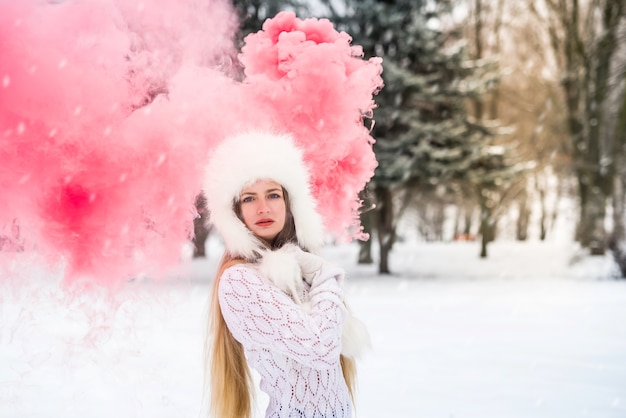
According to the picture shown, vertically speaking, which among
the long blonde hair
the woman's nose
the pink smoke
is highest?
the pink smoke

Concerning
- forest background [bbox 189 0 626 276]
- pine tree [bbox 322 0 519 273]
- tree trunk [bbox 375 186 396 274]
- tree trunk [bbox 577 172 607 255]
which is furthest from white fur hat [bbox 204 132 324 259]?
tree trunk [bbox 577 172 607 255]

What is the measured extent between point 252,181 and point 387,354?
179 inches

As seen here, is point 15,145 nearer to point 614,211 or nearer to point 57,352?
point 57,352

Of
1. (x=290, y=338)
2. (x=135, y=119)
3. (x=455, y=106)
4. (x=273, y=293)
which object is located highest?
(x=455, y=106)

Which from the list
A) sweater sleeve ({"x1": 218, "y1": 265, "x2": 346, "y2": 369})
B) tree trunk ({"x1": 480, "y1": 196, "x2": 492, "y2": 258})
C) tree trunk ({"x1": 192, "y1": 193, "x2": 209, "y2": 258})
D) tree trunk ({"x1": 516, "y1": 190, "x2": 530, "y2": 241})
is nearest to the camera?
sweater sleeve ({"x1": 218, "y1": 265, "x2": 346, "y2": 369})

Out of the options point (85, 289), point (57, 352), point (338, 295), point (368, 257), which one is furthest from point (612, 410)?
point (368, 257)

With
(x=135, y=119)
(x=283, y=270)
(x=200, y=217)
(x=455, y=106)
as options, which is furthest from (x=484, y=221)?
(x=283, y=270)

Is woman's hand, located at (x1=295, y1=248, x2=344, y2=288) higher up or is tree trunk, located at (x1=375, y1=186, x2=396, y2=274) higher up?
tree trunk, located at (x1=375, y1=186, x2=396, y2=274)

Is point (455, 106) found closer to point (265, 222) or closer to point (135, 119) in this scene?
point (135, 119)

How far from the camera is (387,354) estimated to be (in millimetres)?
6148

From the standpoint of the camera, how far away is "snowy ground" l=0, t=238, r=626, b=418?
337cm

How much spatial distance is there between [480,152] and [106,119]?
37.3 feet

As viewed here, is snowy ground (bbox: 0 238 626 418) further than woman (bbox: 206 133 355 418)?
Yes

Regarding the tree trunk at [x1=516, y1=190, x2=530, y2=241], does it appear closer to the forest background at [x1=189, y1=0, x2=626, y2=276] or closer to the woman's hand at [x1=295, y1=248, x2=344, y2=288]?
the forest background at [x1=189, y1=0, x2=626, y2=276]
